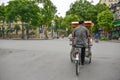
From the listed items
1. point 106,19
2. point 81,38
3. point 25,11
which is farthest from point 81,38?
point 106,19

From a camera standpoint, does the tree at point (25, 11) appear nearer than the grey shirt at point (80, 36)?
No

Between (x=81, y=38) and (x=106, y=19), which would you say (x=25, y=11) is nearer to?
(x=106, y=19)

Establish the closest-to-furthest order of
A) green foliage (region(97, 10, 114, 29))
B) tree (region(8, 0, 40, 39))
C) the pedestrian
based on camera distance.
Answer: the pedestrian < tree (region(8, 0, 40, 39)) < green foliage (region(97, 10, 114, 29))

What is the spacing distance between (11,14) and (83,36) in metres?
69.7

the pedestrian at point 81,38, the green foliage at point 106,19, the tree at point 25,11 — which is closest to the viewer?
the pedestrian at point 81,38

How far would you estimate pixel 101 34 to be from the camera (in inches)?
4018

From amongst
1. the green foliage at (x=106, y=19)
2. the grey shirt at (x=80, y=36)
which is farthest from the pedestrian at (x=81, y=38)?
the green foliage at (x=106, y=19)

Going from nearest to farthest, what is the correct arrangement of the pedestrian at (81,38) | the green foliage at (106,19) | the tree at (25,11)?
the pedestrian at (81,38)
the tree at (25,11)
the green foliage at (106,19)

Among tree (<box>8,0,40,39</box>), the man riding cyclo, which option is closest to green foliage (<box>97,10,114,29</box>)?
tree (<box>8,0,40,39</box>)

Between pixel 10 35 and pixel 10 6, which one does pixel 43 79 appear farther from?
pixel 10 35

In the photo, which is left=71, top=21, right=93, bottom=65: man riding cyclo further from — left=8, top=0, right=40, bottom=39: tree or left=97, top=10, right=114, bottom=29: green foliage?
left=97, top=10, right=114, bottom=29: green foliage

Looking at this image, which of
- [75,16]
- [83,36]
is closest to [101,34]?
[75,16]

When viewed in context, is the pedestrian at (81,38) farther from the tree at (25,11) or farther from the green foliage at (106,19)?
the green foliage at (106,19)

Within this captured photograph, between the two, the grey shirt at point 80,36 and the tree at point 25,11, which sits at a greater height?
the tree at point 25,11
